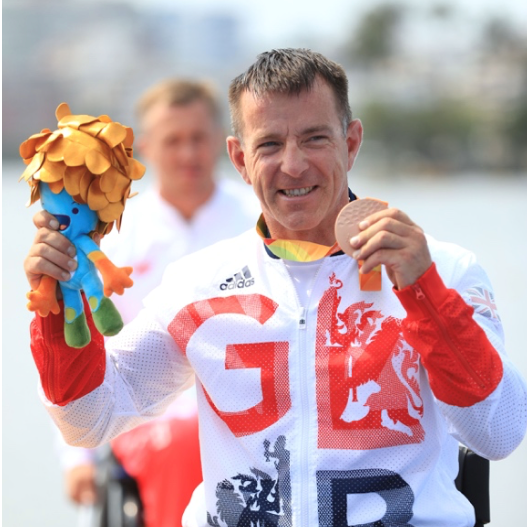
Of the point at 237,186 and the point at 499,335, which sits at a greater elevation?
the point at 237,186

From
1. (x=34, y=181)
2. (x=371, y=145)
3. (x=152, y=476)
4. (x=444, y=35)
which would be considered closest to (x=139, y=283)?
(x=152, y=476)

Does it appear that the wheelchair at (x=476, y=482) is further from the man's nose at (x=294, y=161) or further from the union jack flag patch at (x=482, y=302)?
the man's nose at (x=294, y=161)

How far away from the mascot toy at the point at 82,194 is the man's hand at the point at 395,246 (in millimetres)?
387

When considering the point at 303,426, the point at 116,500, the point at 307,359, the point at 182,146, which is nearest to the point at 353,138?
the point at 307,359

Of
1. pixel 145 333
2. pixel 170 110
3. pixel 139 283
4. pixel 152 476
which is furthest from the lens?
pixel 170 110

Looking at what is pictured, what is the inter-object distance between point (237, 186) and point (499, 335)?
1.90 m

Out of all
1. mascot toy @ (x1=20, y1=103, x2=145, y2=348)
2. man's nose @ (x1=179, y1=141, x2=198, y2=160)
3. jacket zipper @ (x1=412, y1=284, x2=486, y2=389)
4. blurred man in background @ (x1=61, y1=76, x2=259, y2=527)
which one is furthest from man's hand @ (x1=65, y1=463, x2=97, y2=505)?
jacket zipper @ (x1=412, y1=284, x2=486, y2=389)

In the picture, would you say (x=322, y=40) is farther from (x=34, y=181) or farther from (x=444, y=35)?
(x=34, y=181)

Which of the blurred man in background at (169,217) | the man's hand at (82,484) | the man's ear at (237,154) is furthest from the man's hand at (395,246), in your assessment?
the man's hand at (82,484)

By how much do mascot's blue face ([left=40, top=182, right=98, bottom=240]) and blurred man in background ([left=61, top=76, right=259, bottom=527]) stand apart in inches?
47.1

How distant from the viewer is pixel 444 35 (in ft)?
41.5

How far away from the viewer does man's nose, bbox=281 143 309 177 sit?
1.73 m

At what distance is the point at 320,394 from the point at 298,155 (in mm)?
435

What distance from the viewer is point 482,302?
171cm
